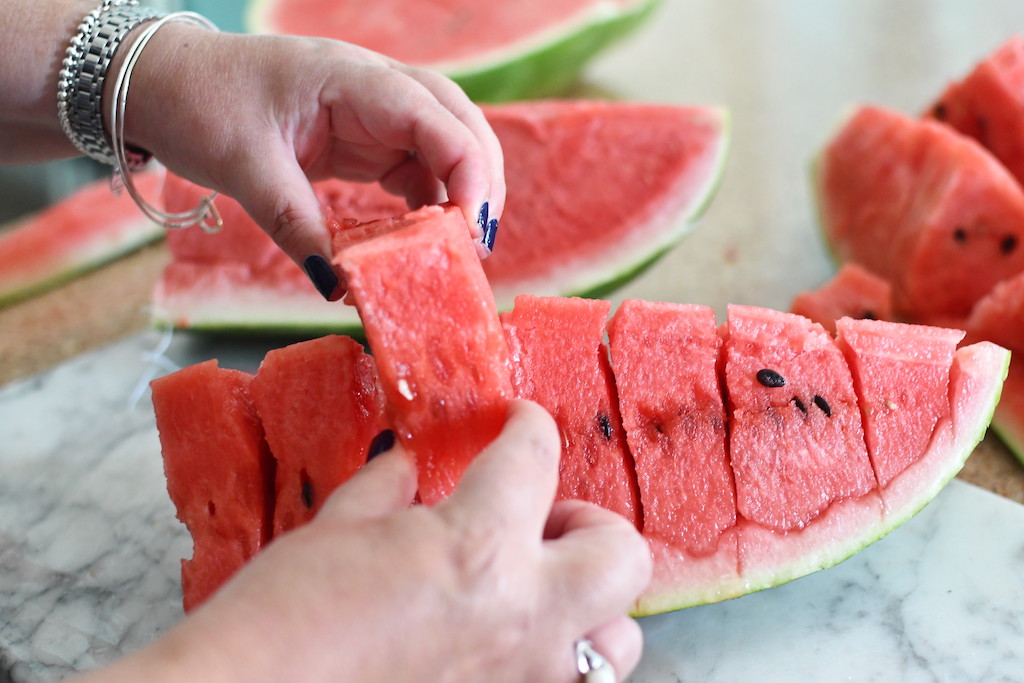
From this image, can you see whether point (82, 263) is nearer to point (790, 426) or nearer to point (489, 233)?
point (489, 233)

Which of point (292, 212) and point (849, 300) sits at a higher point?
point (292, 212)

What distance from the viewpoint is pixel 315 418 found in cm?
112

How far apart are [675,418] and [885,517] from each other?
0.31 metres

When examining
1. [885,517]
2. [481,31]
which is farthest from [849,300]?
[481,31]

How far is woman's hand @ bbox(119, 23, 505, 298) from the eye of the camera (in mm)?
1133

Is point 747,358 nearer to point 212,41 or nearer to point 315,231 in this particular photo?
point 315,231

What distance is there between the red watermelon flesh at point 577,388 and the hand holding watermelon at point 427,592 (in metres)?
→ 0.26

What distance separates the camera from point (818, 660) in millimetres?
1126

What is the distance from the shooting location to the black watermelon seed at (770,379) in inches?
46.1

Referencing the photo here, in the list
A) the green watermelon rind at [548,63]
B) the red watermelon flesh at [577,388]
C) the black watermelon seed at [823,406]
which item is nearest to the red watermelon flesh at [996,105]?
the green watermelon rind at [548,63]

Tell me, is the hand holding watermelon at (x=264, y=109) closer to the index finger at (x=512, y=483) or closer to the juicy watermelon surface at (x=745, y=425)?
the juicy watermelon surface at (x=745, y=425)

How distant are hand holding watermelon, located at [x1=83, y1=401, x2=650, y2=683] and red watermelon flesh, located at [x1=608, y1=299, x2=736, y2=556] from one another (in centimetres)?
27

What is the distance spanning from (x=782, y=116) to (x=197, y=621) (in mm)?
2385

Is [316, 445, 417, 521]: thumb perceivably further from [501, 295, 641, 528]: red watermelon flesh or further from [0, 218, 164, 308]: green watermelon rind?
[0, 218, 164, 308]: green watermelon rind
